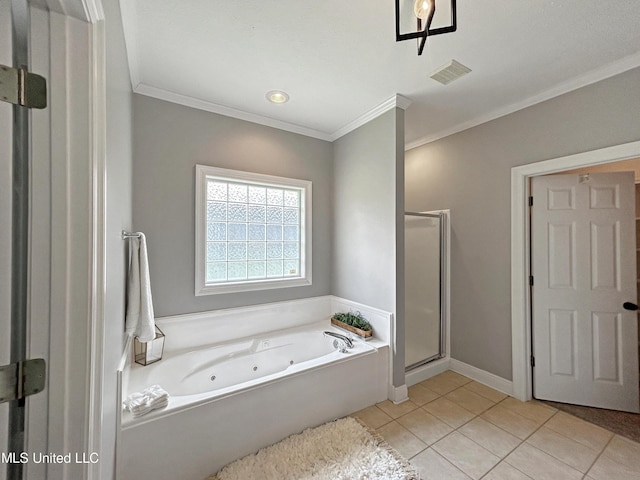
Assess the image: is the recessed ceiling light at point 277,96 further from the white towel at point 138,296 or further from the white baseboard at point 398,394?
the white baseboard at point 398,394

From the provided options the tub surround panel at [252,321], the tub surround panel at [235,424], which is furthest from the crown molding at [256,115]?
the tub surround panel at [235,424]

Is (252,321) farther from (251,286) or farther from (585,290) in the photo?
(585,290)

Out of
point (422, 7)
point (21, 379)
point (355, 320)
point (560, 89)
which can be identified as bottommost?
point (355, 320)

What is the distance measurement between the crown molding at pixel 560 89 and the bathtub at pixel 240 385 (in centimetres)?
213

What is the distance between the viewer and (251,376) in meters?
2.29

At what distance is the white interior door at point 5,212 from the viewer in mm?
682

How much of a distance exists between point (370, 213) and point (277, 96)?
1319mm

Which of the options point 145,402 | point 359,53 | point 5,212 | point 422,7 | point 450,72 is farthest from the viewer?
point 450,72

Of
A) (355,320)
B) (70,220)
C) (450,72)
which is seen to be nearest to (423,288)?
Result: (355,320)

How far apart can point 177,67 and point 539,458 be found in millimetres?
3580

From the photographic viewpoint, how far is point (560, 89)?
2025 millimetres

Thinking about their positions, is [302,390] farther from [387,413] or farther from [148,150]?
[148,150]

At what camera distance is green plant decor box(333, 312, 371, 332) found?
8.13 feet

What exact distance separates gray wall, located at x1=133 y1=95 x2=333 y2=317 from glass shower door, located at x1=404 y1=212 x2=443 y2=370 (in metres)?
1.41
